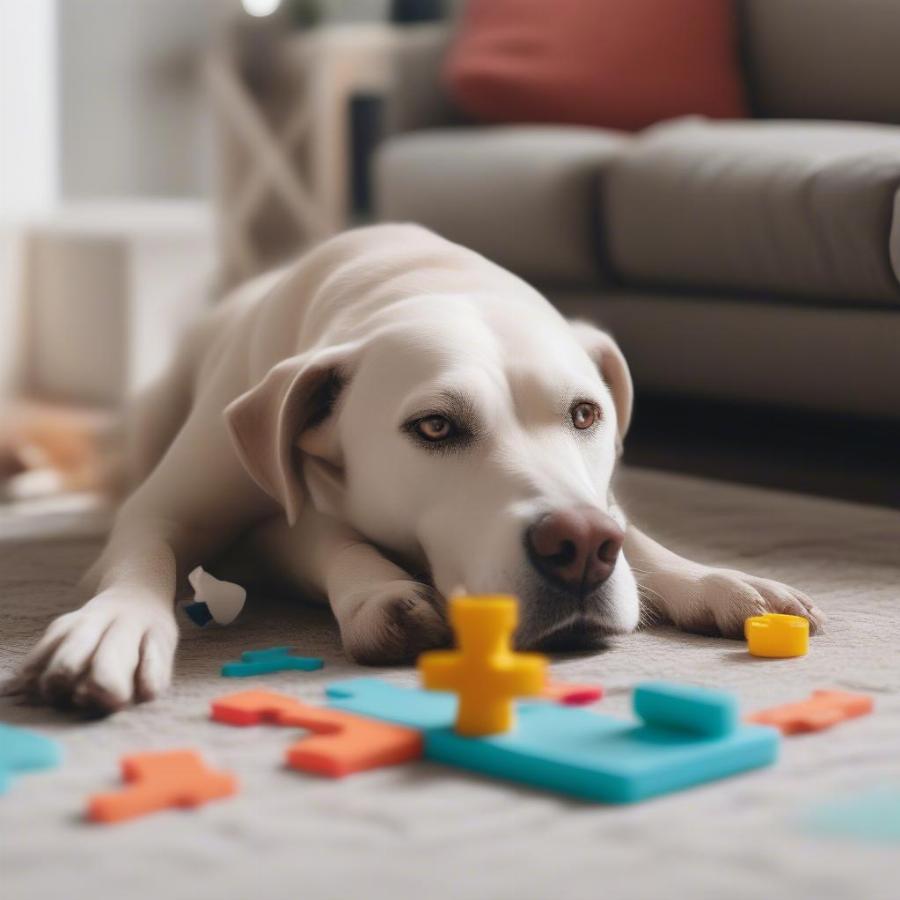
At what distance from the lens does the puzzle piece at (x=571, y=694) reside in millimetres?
1418

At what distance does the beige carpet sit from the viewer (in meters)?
1.00

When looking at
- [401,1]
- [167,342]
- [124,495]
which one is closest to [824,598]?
[124,495]

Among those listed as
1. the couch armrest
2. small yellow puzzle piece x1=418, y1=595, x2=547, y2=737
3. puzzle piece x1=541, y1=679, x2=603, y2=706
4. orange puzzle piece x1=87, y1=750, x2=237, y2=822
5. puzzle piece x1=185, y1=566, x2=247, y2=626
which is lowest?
puzzle piece x1=185, y1=566, x2=247, y2=626

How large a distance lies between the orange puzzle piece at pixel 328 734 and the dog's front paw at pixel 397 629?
173mm

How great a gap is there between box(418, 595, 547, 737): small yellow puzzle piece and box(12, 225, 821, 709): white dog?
266mm

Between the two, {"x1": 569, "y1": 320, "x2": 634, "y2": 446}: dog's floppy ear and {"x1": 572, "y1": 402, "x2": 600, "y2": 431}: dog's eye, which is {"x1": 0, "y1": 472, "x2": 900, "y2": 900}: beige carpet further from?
{"x1": 569, "y1": 320, "x2": 634, "y2": 446}: dog's floppy ear

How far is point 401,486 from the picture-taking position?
171 centimetres

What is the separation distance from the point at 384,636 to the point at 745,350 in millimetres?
1615

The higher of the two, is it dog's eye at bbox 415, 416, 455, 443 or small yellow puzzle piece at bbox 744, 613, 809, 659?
dog's eye at bbox 415, 416, 455, 443

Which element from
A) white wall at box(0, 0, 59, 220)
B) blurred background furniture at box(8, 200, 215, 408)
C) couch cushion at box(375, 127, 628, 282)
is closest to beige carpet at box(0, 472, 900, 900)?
couch cushion at box(375, 127, 628, 282)

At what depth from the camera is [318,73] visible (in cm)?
506

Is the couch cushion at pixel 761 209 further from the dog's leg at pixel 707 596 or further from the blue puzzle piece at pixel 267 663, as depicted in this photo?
the blue puzzle piece at pixel 267 663

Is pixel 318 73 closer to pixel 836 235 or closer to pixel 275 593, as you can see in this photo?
pixel 836 235

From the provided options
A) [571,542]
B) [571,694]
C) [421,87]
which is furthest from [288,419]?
[421,87]
